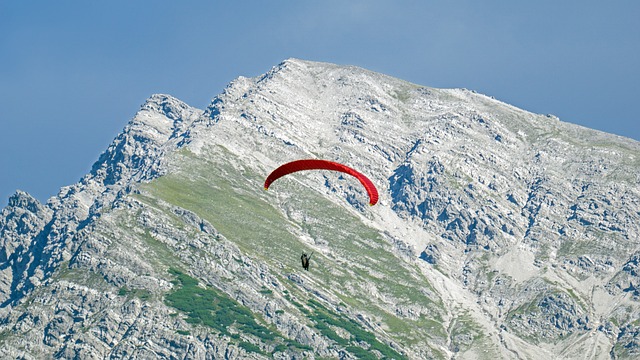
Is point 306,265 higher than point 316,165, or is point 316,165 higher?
point 316,165

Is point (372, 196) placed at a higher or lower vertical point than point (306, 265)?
higher

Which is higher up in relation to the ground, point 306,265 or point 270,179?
point 270,179

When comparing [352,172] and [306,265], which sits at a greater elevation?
[352,172]
